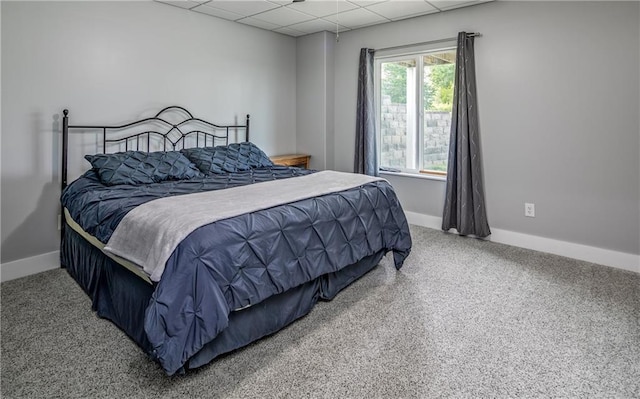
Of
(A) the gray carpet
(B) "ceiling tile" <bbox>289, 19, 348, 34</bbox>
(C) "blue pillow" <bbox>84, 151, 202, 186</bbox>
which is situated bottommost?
(A) the gray carpet

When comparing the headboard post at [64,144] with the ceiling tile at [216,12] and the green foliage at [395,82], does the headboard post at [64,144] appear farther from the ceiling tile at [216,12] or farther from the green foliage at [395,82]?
the green foliage at [395,82]

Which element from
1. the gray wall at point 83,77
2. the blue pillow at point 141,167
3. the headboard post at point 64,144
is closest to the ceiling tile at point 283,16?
the gray wall at point 83,77

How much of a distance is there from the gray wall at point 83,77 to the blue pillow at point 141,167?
459mm

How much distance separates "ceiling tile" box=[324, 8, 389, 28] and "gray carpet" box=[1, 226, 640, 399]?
108 inches

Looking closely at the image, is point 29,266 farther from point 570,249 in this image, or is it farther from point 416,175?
point 570,249

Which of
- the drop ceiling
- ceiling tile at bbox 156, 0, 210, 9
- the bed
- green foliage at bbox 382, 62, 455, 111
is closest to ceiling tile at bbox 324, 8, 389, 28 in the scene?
the drop ceiling

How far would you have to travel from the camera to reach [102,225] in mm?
2264

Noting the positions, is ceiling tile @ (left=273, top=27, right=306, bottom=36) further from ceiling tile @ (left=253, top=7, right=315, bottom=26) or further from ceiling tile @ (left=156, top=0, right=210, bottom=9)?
ceiling tile @ (left=156, top=0, right=210, bottom=9)

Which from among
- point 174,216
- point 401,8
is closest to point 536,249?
point 401,8

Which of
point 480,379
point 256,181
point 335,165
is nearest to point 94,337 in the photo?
point 256,181

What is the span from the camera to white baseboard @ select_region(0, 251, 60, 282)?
9.64ft

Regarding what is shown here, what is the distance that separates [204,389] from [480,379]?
4.17ft

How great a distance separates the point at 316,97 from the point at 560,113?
9.08 feet

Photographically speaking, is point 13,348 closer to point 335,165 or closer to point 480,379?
point 480,379
